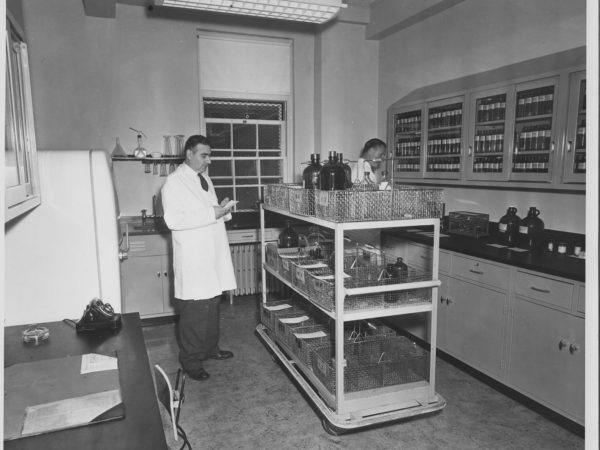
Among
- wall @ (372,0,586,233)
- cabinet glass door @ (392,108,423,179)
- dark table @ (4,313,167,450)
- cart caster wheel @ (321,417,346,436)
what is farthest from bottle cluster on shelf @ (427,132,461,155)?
dark table @ (4,313,167,450)

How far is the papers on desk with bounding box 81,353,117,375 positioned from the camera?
1.51 metres

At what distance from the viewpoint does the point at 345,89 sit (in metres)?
5.64

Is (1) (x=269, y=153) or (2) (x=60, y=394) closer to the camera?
(2) (x=60, y=394)

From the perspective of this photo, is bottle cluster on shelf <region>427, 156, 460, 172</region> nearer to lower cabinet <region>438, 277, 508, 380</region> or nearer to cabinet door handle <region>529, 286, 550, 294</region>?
lower cabinet <region>438, 277, 508, 380</region>

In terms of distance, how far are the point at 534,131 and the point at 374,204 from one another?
168 cm

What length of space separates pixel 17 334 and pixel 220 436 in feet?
4.42

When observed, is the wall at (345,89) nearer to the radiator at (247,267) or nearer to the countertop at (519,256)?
the radiator at (247,267)

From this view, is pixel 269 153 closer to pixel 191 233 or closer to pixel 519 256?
pixel 191 233

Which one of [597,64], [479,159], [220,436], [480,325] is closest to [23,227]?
[220,436]

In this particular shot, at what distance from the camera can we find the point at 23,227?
2.00 m

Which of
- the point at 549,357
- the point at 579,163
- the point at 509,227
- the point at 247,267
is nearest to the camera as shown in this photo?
the point at 549,357

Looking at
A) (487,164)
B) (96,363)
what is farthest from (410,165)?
(96,363)

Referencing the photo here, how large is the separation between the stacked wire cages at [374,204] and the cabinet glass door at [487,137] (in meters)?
1.37

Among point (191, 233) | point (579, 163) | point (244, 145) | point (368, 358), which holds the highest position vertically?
point (244, 145)
